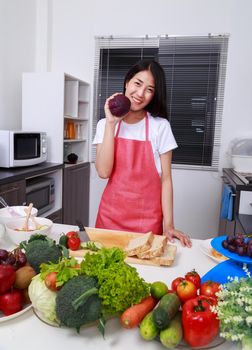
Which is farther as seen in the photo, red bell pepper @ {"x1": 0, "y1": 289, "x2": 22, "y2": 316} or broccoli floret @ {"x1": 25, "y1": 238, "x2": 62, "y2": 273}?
broccoli floret @ {"x1": 25, "y1": 238, "x2": 62, "y2": 273}

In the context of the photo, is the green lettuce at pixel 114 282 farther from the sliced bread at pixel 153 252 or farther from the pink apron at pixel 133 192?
the pink apron at pixel 133 192

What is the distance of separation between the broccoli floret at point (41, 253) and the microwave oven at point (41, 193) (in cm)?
161

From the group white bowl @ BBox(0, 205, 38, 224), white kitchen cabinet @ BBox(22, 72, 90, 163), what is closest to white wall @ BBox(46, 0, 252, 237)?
white kitchen cabinet @ BBox(22, 72, 90, 163)

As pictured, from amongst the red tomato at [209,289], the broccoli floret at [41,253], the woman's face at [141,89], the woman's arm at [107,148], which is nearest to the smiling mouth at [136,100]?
the woman's face at [141,89]

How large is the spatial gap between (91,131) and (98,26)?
1.10 metres

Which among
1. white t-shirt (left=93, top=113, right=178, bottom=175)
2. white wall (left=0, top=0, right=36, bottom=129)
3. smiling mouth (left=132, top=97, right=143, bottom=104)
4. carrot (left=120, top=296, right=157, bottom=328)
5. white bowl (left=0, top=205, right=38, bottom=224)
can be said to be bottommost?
carrot (left=120, top=296, right=157, bottom=328)

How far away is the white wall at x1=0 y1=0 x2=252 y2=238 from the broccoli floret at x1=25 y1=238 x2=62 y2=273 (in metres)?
2.51

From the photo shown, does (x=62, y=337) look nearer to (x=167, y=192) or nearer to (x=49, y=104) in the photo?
(x=167, y=192)

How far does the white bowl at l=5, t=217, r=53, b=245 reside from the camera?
105 centimetres

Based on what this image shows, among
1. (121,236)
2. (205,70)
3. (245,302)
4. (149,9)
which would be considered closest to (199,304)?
(245,302)

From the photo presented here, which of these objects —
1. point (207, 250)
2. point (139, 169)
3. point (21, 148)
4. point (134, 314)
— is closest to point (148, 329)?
point (134, 314)

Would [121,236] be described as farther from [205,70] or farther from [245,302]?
[205,70]

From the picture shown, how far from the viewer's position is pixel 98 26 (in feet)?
10.4

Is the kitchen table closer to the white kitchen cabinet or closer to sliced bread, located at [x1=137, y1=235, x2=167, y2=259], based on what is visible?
sliced bread, located at [x1=137, y1=235, x2=167, y2=259]
